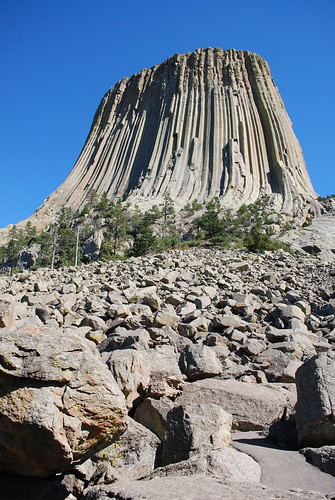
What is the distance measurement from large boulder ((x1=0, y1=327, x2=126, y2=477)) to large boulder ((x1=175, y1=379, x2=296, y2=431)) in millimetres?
1431

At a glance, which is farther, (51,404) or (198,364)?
(198,364)

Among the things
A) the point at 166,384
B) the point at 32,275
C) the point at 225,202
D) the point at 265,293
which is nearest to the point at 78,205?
the point at 225,202

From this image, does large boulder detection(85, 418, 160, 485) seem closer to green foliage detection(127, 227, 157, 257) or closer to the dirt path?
the dirt path

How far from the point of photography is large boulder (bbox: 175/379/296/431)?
3.98 metres

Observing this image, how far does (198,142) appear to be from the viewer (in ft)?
173

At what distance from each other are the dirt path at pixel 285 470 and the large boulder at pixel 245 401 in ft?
1.35

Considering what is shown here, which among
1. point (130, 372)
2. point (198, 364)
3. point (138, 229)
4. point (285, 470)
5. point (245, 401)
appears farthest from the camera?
point (138, 229)

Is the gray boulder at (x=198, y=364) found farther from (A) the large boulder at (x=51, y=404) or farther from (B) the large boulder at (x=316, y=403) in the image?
(A) the large boulder at (x=51, y=404)

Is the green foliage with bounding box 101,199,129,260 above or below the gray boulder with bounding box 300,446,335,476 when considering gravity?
above

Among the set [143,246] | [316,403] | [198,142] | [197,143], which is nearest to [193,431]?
[316,403]

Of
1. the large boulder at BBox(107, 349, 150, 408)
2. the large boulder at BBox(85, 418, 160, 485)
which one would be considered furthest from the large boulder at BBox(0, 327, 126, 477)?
the large boulder at BBox(107, 349, 150, 408)

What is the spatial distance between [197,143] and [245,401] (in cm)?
5108

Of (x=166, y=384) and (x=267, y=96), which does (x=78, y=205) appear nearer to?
(x=267, y=96)

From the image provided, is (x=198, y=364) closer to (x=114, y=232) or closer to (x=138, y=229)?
(x=138, y=229)
